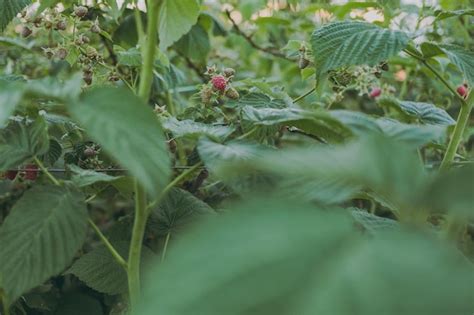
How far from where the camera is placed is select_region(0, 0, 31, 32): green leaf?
32.7 inches

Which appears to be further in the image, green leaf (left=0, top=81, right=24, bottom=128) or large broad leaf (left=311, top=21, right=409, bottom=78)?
large broad leaf (left=311, top=21, right=409, bottom=78)

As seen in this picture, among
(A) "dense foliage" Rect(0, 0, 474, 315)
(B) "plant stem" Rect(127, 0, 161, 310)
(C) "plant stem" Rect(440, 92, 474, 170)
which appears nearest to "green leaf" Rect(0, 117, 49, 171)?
(A) "dense foliage" Rect(0, 0, 474, 315)

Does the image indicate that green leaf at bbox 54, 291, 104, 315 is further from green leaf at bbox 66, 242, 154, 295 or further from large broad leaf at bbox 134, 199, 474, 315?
large broad leaf at bbox 134, 199, 474, 315

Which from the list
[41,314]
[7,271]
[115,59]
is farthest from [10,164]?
[115,59]

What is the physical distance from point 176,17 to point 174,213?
0.24 meters

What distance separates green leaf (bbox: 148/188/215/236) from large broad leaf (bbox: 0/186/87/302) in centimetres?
21

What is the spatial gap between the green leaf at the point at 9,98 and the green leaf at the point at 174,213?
33 centimetres

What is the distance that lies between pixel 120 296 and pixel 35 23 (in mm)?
388

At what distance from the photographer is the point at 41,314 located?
3.03 ft

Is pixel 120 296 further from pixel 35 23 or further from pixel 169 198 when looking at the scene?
pixel 35 23

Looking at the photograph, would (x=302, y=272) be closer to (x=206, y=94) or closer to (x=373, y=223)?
(x=373, y=223)

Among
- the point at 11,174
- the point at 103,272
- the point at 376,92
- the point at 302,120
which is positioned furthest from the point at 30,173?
the point at 376,92

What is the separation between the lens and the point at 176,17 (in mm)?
741

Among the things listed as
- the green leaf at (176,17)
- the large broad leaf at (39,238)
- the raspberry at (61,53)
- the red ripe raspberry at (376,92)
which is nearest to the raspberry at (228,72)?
the green leaf at (176,17)
